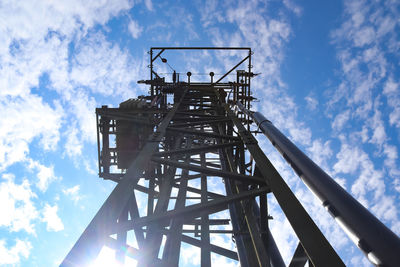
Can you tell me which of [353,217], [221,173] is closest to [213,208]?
[221,173]

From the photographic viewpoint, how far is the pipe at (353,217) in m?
1.57

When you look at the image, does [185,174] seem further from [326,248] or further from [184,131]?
[326,248]

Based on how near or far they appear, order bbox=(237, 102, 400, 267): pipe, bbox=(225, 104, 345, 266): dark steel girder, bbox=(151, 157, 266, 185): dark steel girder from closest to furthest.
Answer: bbox=(237, 102, 400, 267): pipe, bbox=(225, 104, 345, 266): dark steel girder, bbox=(151, 157, 266, 185): dark steel girder

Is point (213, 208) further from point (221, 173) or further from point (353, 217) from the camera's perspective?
point (353, 217)

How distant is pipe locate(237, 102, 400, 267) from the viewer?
157cm

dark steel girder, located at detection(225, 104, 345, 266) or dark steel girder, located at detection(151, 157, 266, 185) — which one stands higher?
dark steel girder, located at detection(151, 157, 266, 185)

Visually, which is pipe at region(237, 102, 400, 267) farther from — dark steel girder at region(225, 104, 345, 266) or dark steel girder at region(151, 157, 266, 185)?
dark steel girder at region(151, 157, 266, 185)

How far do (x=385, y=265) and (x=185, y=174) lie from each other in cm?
604

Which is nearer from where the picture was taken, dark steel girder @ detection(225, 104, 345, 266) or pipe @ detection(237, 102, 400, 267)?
pipe @ detection(237, 102, 400, 267)

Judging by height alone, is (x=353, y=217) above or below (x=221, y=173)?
below

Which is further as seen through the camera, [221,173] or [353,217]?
[221,173]

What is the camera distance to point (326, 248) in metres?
2.22

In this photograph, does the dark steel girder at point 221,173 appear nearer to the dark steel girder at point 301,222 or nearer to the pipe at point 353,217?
the dark steel girder at point 301,222

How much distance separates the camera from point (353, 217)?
191 cm
